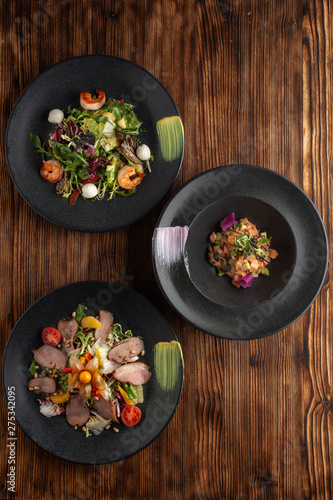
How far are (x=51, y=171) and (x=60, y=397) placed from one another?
46.6 inches

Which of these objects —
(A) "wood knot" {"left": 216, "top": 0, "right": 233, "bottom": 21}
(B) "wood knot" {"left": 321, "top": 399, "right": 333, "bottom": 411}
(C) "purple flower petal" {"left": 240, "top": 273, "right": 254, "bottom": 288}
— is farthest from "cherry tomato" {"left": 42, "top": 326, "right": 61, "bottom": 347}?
(A) "wood knot" {"left": 216, "top": 0, "right": 233, "bottom": 21}

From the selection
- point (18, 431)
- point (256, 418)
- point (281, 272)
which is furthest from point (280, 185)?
point (18, 431)

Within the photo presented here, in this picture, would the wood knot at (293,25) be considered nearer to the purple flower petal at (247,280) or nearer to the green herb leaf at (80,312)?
the purple flower petal at (247,280)

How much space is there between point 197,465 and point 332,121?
215cm

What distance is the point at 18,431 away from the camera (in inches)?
87.7

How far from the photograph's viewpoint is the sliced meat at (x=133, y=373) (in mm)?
2082

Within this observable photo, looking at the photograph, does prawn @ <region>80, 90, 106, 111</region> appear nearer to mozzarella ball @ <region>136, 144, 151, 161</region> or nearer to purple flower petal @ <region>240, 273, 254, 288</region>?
mozzarella ball @ <region>136, 144, 151, 161</region>

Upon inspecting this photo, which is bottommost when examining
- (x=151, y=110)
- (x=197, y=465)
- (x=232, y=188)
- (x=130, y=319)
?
(x=197, y=465)

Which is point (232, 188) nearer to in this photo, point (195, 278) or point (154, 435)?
point (195, 278)

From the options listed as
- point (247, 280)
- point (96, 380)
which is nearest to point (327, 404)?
point (247, 280)

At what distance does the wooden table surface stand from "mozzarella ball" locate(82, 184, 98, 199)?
292mm

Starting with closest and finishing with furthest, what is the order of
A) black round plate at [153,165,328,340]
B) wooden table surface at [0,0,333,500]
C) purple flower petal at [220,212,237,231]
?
1. black round plate at [153,165,328,340]
2. purple flower petal at [220,212,237,231]
3. wooden table surface at [0,0,333,500]

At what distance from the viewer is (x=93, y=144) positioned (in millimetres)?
2068

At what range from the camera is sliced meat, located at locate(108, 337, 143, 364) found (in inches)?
82.1
